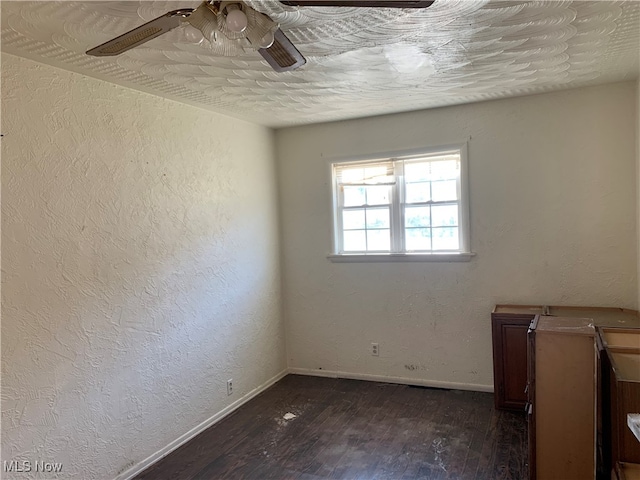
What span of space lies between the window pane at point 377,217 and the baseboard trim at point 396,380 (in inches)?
57.6

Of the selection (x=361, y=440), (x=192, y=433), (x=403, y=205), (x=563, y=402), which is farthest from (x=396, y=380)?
(x=563, y=402)

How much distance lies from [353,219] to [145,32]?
288cm

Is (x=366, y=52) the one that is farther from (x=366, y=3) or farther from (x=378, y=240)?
(x=378, y=240)

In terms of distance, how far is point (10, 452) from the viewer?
2100 millimetres

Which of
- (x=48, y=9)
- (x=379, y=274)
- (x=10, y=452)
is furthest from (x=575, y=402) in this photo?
(x=48, y=9)

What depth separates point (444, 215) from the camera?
3875mm

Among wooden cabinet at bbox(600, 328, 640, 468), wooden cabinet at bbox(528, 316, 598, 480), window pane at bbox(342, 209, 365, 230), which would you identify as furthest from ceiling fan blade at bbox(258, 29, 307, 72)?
window pane at bbox(342, 209, 365, 230)

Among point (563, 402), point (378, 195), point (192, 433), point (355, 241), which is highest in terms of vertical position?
point (378, 195)

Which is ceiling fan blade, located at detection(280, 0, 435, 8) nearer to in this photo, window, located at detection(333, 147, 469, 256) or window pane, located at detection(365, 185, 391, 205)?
window, located at detection(333, 147, 469, 256)

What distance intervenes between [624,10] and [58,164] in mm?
2994

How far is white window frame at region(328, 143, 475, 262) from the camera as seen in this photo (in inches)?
148

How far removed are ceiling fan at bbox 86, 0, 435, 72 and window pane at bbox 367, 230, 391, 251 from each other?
257 cm

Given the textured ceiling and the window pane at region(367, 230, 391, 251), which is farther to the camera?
the window pane at region(367, 230, 391, 251)

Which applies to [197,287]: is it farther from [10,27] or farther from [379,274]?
[10,27]
